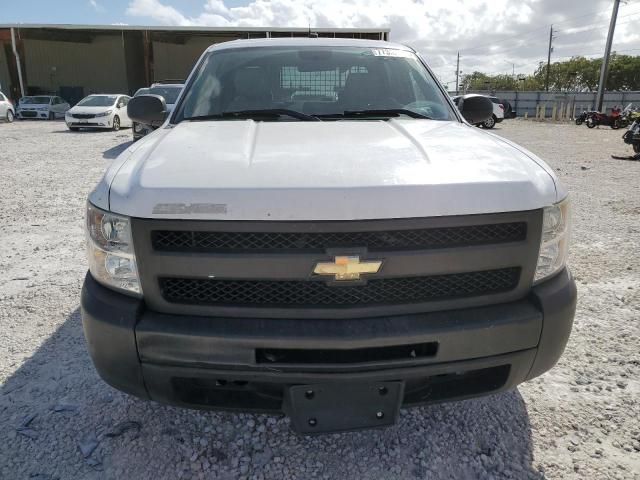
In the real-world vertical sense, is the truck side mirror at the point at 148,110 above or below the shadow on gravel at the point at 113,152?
above

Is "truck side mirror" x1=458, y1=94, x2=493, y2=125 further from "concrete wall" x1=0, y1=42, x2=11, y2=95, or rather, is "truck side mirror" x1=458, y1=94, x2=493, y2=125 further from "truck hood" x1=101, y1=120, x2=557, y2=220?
"concrete wall" x1=0, y1=42, x2=11, y2=95

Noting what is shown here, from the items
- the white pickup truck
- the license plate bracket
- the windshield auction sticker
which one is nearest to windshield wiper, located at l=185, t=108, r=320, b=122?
the white pickup truck

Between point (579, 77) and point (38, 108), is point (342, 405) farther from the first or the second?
point (579, 77)

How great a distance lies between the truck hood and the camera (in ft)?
5.60

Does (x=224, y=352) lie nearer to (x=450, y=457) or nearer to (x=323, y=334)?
(x=323, y=334)

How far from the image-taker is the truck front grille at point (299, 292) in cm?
Result: 181

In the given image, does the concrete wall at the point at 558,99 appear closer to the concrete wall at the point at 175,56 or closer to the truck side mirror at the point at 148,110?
the concrete wall at the point at 175,56

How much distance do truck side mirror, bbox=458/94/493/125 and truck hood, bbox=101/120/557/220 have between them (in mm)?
1232

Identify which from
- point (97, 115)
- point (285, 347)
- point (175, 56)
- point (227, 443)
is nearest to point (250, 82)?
point (285, 347)

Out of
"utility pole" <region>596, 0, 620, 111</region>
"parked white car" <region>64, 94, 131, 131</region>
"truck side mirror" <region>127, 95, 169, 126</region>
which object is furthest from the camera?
"utility pole" <region>596, 0, 620, 111</region>

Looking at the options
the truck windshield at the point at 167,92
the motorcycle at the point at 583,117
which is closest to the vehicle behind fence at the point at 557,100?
the motorcycle at the point at 583,117

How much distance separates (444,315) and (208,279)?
34.9 inches

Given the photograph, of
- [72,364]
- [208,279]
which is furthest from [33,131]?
[208,279]

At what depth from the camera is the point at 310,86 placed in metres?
3.16
